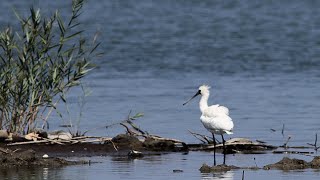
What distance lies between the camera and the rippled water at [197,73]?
16.9 m

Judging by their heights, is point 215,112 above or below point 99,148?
above

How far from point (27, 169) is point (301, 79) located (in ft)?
45.3

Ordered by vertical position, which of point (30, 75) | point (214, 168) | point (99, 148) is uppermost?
point (30, 75)

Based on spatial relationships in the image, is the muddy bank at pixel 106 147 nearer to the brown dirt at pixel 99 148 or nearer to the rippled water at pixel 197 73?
the brown dirt at pixel 99 148

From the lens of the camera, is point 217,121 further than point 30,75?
No

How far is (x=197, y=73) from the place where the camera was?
1171 inches

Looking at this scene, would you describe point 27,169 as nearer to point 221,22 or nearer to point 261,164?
point 261,164

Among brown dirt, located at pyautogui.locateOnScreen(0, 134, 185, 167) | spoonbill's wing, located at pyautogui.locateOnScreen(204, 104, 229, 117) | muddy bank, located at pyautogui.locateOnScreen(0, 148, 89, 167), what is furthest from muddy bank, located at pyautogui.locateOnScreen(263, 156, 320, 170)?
muddy bank, located at pyautogui.locateOnScreen(0, 148, 89, 167)

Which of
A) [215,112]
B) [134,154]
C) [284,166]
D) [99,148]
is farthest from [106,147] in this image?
[284,166]

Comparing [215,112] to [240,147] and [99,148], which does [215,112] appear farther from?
[99,148]

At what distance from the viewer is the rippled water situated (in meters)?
16.9

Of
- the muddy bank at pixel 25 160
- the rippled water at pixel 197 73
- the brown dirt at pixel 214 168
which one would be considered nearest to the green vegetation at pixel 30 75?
the rippled water at pixel 197 73

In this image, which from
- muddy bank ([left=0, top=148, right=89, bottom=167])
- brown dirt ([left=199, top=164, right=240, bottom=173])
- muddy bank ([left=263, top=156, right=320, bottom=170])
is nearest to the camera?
brown dirt ([left=199, top=164, right=240, bottom=173])

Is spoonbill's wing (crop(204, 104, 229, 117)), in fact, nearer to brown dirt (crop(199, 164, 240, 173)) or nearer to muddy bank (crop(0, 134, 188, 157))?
muddy bank (crop(0, 134, 188, 157))
